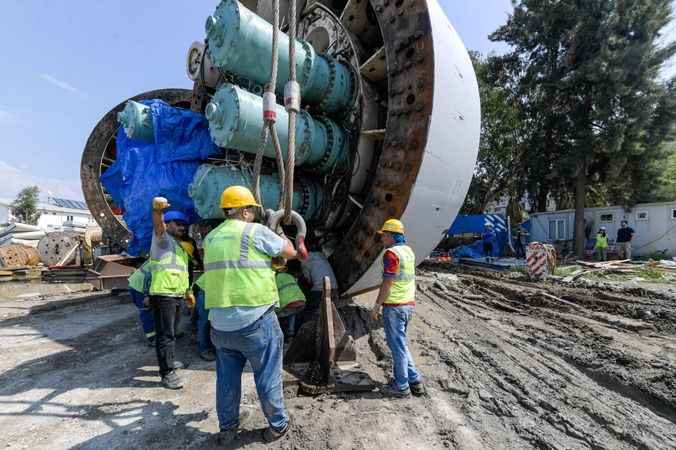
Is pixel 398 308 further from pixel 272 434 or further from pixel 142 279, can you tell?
pixel 142 279

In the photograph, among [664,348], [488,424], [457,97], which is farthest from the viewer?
[664,348]

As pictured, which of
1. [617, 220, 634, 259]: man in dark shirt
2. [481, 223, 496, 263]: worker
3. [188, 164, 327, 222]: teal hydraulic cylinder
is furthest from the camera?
[481, 223, 496, 263]: worker

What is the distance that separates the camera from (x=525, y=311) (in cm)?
618

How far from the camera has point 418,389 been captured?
3021 mm

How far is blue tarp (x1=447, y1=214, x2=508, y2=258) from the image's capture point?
14.2 meters

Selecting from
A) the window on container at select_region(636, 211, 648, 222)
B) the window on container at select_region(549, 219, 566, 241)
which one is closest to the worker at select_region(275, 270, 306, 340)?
the window on container at select_region(636, 211, 648, 222)

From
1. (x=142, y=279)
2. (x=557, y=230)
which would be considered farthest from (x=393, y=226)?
(x=557, y=230)

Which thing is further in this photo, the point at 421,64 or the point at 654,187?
the point at 654,187

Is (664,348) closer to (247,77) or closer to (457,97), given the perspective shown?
(457,97)

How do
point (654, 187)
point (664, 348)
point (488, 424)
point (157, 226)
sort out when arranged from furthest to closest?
point (654, 187), point (664, 348), point (157, 226), point (488, 424)

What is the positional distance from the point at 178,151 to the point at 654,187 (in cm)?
1952

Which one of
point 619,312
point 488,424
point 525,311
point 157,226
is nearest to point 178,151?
point 157,226

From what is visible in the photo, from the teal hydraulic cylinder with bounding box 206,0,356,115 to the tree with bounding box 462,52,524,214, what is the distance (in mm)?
17186

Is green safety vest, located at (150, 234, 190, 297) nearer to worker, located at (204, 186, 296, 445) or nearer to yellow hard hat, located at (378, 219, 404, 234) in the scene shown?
worker, located at (204, 186, 296, 445)
